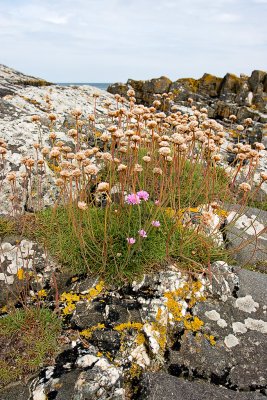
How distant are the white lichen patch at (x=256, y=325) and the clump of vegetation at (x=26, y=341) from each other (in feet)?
5.24

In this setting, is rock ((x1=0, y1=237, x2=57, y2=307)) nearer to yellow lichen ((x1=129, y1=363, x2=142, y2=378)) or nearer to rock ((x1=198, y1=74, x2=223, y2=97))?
yellow lichen ((x1=129, y1=363, x2=142, y2=378))

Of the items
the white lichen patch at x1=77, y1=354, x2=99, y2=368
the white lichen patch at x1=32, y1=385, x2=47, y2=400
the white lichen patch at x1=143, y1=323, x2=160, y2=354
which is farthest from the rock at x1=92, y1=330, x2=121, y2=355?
the white lichen patch at x1=32, y1=385, x2=47, y2=400

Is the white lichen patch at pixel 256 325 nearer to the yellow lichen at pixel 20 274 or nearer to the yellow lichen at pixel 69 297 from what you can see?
the yellow lichen at pixel 69 297

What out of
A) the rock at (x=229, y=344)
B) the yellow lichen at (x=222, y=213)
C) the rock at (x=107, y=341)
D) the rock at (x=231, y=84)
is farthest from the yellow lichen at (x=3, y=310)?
the rock at (x=231, y=84)

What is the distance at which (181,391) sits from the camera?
86.7 inches

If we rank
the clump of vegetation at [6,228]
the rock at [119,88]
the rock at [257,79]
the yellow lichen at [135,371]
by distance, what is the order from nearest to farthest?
the yellow lichen at [135,371] < the clump of vegetation at [6,228] < the rock at [257,79] < the rock at [119,88]

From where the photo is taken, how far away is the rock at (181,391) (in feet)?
7.11

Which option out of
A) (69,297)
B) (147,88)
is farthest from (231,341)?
(147,88)

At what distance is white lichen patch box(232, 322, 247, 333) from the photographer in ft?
8.84

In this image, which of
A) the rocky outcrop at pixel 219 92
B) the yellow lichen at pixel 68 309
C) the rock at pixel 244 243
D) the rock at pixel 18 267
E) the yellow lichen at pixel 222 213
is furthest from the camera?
the rocky outcrop at pixel 219 92

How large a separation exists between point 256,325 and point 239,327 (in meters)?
0.15

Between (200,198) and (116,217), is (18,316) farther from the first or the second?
(200,198)

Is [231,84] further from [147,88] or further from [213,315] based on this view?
[213,315]

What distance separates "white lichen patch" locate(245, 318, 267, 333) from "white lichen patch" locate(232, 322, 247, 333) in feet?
0.12
